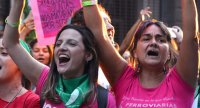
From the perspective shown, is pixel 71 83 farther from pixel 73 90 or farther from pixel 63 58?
pixel 63 58

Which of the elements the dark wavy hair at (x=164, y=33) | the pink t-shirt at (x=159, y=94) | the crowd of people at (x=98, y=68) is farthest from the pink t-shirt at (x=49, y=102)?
the dark wavy hair at (x=164, y=33)

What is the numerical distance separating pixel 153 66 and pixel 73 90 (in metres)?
0.50

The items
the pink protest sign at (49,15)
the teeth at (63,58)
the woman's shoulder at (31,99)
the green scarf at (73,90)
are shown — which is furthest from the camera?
the pink protest sign at (49,15)

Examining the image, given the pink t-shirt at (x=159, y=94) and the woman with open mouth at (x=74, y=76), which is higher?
the woman with open mouth at (x=74, y=76)

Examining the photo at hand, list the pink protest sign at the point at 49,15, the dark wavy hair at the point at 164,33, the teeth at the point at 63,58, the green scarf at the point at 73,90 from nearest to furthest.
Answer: the green scarf at the point at 73,90 → the teeth at the point at 63,58 → the dark wavy hair at the point at 164,33 → the pink protest sign at the point at 49,15

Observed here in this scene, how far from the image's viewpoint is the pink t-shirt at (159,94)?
3055 millimetres

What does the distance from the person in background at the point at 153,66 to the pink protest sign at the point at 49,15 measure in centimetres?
62

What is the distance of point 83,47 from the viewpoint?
3072 mm

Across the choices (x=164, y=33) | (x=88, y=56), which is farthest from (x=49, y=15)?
(x=164, y=33)

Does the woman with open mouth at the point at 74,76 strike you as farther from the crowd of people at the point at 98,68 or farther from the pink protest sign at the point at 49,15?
the pink protest sign at the point at 49,15

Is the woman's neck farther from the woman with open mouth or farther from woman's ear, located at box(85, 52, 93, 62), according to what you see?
woman's ear, located at box(85, 52, 93, 62)

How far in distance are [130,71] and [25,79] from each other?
716mm

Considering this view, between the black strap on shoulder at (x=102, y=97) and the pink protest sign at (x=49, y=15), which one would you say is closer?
the black strap on shoulder at (x=102, y=97)

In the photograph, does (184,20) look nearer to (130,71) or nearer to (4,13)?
(130,71)
